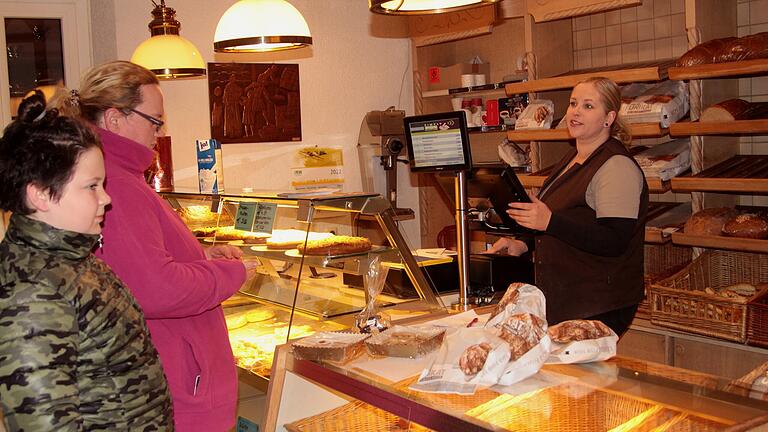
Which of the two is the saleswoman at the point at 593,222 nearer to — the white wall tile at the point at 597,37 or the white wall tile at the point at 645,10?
the white wall tile at the point at 645,10

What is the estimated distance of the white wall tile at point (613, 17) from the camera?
4.57m

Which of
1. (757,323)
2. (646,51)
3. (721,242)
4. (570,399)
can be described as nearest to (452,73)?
(646,51)

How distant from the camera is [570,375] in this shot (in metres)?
1.69

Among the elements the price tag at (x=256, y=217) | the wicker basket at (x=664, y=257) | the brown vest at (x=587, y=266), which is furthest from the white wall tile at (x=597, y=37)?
the price tag at (x=256, y=217)

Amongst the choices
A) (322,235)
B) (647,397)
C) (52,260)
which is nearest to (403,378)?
(647,397)

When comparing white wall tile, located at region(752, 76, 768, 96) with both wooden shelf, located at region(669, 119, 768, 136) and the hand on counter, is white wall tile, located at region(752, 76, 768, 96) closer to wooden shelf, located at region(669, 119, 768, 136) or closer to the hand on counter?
wooden shelf, located at region(669, 119, 768, 136)

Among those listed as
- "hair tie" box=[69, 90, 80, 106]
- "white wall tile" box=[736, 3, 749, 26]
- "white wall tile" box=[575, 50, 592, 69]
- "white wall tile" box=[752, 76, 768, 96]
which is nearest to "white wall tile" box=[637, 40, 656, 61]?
"white wall tile" box=[575, 50, 592, 69]

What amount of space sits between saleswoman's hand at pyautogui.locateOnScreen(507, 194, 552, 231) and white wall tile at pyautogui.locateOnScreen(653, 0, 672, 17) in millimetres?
2258

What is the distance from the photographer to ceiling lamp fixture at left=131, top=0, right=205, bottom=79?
3.58 meters

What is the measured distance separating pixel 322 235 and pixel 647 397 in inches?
59.4

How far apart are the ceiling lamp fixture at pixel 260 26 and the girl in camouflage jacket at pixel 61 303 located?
147cm

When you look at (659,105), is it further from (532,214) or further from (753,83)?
(532,214)

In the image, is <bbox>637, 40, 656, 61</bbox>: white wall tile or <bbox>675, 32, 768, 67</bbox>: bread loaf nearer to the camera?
<bbox>675, 32, 768, 67</bbox>: bread loaf

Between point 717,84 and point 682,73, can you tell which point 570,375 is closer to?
point 682,73
